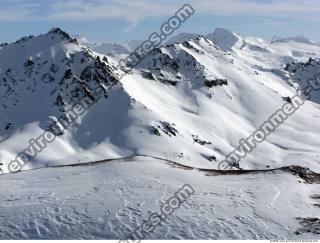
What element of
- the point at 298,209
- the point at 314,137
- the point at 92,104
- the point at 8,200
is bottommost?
the point at 298,209

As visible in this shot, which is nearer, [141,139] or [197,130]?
[141,139]

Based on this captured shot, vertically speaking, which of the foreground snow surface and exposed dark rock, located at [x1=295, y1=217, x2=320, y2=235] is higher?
the foreground snow surface

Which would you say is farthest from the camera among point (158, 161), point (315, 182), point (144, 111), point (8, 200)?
point (144, 111)

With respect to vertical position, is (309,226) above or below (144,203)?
below

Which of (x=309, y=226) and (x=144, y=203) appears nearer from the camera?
(x=309, y=226)

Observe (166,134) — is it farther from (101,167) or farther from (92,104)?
(101,167)

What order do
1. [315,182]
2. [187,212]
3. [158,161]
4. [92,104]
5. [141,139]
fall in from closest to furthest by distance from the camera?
[187,212] < [315,182] < [158,161] < [141,139] < [92,104]

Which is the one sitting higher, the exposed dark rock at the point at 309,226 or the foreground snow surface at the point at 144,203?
the foreground snow surface at the point at 144,203

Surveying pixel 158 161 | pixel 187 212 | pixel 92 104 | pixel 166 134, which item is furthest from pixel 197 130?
pixel 187 212
